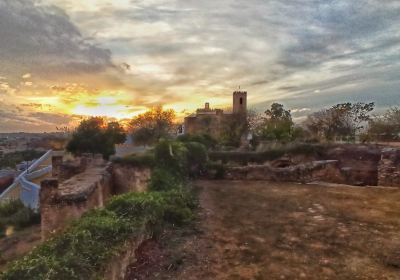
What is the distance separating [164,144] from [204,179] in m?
2.47

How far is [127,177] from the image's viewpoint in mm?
18078

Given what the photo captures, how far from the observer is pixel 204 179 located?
1534 cm

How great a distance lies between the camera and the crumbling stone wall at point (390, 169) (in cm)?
1346

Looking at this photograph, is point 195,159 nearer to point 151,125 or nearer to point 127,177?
point 127,177

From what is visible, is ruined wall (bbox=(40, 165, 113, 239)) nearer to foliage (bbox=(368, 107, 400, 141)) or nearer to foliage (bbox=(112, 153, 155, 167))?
foliage (bbox=(112, 153, 155, 167))

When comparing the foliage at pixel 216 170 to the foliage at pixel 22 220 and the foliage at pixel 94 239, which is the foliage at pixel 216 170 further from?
the foliage at pixel 22 220

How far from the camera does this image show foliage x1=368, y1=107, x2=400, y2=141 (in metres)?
28.5

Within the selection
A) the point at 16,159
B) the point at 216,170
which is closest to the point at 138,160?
the point at 216,170

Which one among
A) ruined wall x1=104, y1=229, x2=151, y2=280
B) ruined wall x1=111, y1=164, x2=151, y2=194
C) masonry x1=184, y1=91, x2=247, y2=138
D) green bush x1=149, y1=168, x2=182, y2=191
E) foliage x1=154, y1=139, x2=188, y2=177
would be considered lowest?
ruined wall x1=111, y1=164, x2=151, y2=194

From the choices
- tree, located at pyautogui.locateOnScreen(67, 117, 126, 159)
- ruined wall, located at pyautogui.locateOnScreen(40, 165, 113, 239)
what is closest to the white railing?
tree, located at pyautogui.locateOnScreen(67, 117, 126, 159)

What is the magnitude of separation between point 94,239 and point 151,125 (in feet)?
134

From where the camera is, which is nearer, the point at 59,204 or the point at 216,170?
the point at 59,204

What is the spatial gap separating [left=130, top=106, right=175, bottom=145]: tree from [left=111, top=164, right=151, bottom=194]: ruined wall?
2241cm

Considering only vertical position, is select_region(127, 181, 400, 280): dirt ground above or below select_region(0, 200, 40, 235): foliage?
above
